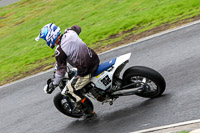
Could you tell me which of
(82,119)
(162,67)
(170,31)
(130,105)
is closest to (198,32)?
(170,31)

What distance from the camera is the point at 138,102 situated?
7.17 m

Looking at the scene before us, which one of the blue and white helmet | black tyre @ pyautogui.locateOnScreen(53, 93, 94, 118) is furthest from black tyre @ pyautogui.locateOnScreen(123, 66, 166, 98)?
the blue and white helmet

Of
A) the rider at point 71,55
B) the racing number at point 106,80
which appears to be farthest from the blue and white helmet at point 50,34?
the racing number at point 106,80

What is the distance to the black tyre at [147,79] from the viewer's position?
6516 mm

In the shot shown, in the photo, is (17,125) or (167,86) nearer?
(167,86)

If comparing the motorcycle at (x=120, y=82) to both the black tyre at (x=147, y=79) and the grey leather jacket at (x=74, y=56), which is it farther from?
the grey leather jacket at (x=74, y=56)

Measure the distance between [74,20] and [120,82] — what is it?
38.3 ft

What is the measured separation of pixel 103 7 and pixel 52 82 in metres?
12.2

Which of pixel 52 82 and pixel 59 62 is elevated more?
pixel 59 62

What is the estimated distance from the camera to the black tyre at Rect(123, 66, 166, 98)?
257 inches

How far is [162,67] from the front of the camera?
857 centimetres

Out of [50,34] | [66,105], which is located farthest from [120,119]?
[50,34]

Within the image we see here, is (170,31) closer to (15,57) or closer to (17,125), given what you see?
(17,125)

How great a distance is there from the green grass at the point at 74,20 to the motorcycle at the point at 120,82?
5860 mm
